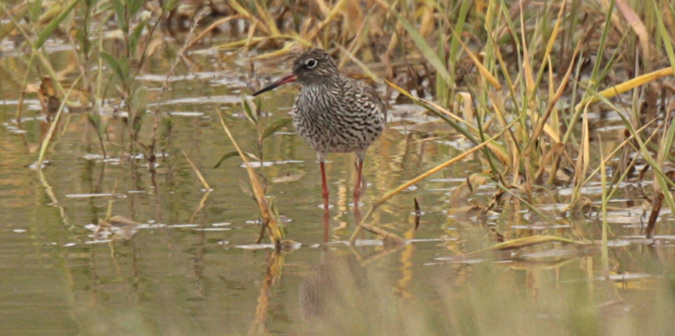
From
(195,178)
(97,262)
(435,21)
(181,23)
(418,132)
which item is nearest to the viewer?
(97,262)

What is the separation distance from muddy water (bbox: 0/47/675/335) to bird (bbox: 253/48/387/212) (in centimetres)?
23

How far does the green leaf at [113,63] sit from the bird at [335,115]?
82 cm

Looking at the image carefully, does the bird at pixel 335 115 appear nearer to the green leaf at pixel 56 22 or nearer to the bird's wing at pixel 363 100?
the bird's wing at pixel 363 100

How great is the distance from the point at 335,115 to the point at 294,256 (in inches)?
76.3

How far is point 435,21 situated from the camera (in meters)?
10.7

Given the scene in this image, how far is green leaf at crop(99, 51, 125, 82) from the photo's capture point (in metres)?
7.39

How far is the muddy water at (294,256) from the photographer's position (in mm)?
4574

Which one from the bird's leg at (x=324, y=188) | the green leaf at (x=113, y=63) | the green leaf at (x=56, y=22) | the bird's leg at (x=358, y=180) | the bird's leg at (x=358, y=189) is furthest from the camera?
the green leaf at (x=56, y=22)

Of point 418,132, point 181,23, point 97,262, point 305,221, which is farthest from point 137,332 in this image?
point 181,23

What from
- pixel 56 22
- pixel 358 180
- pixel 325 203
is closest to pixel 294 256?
pixel 325 203

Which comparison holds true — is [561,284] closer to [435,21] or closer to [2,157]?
[2,157]

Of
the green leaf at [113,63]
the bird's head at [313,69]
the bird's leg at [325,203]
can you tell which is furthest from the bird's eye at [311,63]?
the green leaf at [113,63]

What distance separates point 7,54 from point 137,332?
8.67 meters

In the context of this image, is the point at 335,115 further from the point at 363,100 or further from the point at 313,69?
the point at 313,69
